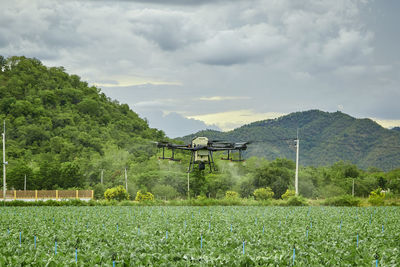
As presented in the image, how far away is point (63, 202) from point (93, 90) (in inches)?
2409

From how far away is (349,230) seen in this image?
66.5ft

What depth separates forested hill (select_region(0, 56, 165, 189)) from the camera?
2643 inches

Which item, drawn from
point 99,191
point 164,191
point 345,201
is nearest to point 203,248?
point 345,201

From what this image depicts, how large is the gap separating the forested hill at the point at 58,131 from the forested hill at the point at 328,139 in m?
18.1

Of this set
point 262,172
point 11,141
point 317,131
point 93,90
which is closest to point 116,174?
point 11,141

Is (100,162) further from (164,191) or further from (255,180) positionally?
(255,180)

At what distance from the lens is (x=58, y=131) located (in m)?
76.6

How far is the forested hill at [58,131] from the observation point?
67.1 m

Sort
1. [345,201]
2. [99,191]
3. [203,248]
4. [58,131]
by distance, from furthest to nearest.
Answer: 1. [58,131]
2. [99,191]
3. [345,201]
4. [203,248]

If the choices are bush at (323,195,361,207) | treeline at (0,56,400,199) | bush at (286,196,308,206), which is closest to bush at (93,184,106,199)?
treeline at (0,56,400,199)

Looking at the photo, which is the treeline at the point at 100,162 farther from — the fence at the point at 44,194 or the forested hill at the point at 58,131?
the fence at the point at 44,194

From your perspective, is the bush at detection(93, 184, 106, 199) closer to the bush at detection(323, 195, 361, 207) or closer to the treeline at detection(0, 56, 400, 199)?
the treeline at detection(0, 56, 400, 199)

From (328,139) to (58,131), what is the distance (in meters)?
63.5

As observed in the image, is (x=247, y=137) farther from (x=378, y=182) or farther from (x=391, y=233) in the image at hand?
(x=391, y=233)
